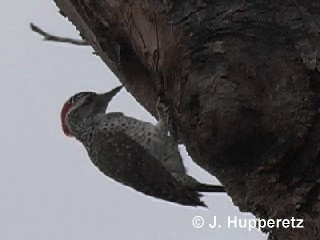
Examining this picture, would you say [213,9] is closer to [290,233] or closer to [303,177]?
[303,177]

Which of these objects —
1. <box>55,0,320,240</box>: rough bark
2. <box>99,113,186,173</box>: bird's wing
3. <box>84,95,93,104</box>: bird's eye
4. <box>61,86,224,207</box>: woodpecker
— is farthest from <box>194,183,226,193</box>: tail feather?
<box>84,95,93,104</box>: bird's eye

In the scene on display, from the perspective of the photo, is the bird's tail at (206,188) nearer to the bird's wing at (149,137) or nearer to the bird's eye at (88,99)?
the bird's wing at (149,137)

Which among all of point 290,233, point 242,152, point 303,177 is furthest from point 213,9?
point 290,233

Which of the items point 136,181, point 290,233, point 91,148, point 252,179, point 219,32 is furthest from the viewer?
point 91,148

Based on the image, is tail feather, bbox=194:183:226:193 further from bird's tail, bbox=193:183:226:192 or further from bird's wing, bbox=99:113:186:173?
bird's wing, bbox=99:113:186:173

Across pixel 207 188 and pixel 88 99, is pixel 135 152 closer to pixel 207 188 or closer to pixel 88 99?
pixel 207 188

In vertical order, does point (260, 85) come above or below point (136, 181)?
above

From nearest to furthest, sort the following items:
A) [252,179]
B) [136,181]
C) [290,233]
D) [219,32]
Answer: [290,233] → [252,179] → [219,32] → [136,181]

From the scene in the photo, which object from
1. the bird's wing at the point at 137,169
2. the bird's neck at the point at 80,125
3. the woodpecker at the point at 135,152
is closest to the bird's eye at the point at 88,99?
the woodpecker at the point at 135,152
